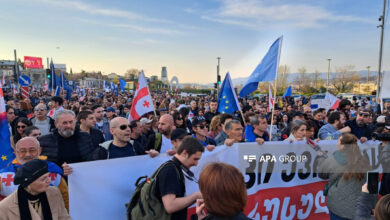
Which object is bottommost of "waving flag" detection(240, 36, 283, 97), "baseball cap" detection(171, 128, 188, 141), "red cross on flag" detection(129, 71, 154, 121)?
"baseball cap" detection(171, 128, 188, 141)

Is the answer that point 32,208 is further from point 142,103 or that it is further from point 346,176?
point 142,103

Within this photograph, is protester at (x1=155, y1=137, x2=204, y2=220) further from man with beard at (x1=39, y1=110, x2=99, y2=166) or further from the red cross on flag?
the red cross on flag

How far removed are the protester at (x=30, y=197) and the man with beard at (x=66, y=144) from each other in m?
1.17

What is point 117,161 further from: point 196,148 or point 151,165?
point 196,148

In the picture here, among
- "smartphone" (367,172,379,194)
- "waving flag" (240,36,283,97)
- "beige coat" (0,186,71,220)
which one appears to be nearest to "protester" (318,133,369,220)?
"smartphone" (367,172,379,194)

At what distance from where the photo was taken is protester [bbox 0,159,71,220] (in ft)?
7.41

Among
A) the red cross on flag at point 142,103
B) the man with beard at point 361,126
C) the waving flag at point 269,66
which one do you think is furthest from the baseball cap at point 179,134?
the man with beard at point 361,126

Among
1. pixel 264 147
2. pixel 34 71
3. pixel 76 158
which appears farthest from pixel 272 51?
pixel 34 71

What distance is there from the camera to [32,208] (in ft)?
7.64

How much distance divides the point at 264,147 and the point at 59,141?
9.44 ft

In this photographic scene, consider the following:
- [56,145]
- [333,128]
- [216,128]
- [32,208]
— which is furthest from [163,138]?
[333,128]

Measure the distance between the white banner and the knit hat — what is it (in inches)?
26.5

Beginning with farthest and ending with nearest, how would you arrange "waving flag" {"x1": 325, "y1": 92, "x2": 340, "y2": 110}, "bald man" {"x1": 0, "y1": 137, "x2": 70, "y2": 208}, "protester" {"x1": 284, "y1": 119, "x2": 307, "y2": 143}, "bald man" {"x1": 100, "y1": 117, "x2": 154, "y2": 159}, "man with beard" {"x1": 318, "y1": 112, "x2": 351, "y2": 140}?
"waving flag" {"x1": 325, "y1": 92, "x2": 340, "y2": 110} < "man with beard" {"x1": 318, "y1": 112, "x2": 351, "y2": 140} < "protester" {"x1": 284, "y1": 119, "x2": 307, "y2": 143} < "bald man" {"x1": 100, "y1": 117, "x2": 154, "y2": 159} < "bald man" {"x1": 0, "y1": 137, "x2": 70, "y2": 208}

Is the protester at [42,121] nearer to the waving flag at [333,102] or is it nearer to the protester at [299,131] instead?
the protester at [299,131]
